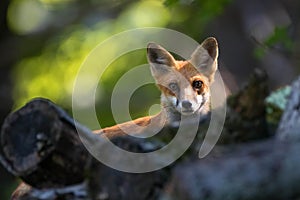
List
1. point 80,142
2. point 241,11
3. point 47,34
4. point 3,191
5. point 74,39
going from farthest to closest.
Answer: point 241,11
point 47,34
point 74,39
point 3,191
point 80,142

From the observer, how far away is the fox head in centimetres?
696

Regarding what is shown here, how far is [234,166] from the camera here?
352 centimetres

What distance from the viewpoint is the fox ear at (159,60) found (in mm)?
7188

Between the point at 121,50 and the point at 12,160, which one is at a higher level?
the point at 12,160

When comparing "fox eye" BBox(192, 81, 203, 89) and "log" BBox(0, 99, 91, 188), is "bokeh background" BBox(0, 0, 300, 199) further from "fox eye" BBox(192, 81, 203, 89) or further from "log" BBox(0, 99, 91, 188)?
"log" BBox(0, 99, 91, 188)

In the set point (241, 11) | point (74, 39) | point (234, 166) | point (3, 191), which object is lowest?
point (241, 11)

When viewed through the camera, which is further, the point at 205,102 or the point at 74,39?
the point at 74,39

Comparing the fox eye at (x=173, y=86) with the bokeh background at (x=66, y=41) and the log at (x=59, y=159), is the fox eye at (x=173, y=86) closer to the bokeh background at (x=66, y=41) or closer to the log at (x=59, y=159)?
the log at (x=59, y=159)

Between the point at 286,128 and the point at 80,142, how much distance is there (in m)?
1.04

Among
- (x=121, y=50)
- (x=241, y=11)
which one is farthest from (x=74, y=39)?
(x=241, y=11)

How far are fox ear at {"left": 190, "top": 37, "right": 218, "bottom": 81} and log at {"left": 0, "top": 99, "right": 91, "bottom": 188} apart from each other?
212 centimetres

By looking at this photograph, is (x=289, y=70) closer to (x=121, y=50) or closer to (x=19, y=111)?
(x=121, y=50)

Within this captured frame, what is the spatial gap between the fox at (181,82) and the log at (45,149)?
6.74 feet

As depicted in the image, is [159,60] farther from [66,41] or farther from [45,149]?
[66,41]
